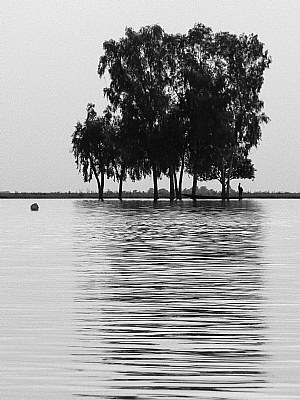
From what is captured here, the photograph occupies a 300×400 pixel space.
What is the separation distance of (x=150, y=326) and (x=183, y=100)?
8805 cm

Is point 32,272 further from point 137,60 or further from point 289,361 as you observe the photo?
point 137,60

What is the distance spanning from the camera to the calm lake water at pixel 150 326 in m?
8.42

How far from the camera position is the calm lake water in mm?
8422

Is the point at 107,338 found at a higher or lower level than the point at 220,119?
lower

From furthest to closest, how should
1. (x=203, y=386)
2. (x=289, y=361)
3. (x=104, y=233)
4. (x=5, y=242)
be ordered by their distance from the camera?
(x=104, y=233) < (x=5, y=242) < (x=289, y=361) < (x=203, y=386)

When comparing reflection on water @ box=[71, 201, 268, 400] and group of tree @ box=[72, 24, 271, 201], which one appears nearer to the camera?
reflection on water @ box=[71, 201, 268, 400]

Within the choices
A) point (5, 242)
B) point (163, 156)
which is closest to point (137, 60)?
point (163, 156)

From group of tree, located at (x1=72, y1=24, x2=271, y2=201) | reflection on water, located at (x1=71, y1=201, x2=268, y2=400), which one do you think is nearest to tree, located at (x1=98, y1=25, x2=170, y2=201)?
group of tree, located at (x1=72, y1=24, x2=271, y2=201)

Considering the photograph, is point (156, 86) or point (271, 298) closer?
point (271, 298)

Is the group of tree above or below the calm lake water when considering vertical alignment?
above

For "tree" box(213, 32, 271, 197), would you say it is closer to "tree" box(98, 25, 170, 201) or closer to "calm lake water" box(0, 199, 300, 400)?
"tree" box(98, 25, 170, 201)

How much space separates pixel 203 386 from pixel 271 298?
736cm

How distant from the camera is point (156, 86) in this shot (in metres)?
100

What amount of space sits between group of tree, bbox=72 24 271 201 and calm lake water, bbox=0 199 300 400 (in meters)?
72.0
